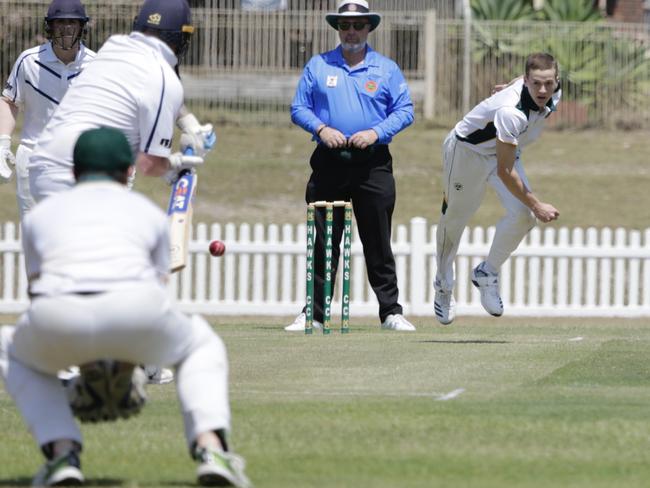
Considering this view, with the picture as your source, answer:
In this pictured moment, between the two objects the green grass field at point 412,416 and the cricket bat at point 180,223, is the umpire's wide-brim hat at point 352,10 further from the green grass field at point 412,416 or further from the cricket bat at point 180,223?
the cricket bat at point 180,223

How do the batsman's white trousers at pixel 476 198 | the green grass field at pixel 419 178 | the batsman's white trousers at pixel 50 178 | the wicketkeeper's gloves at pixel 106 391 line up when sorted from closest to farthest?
the wicketkeeper's gloves at pixel 106 391
the batsman's white trousers at pixel 50 178
the batsman's white trousers at pixel 476 198
the green grass field at pixel 419 178

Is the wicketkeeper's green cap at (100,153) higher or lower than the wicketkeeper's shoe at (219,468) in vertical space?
higher

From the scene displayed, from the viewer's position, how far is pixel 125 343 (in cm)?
527

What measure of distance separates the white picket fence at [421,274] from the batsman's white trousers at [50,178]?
29.9 ft

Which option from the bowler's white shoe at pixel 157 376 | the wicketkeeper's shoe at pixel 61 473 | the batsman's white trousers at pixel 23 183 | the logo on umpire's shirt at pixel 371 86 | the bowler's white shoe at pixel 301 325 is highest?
the logo on umpire's shirt at pixel 371 86

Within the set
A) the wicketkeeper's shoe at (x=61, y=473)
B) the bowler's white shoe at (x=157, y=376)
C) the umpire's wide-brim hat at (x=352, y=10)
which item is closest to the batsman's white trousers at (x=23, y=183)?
the bowler's white shoe at (x=157, y=376)

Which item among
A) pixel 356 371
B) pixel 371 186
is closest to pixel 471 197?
pixel 371 186

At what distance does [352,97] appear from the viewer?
1203 centimetres

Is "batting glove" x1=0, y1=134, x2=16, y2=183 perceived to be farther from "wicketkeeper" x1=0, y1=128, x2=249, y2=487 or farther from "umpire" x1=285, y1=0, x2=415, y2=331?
"wicketkeeper" x1=0, y1=128, x2=249, y2=487

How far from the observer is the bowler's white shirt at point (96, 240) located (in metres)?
5.21

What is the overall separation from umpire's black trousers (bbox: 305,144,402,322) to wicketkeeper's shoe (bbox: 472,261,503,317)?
86 centimetres

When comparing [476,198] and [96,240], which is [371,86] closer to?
[476,198]

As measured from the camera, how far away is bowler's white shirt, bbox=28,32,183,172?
24.3ft

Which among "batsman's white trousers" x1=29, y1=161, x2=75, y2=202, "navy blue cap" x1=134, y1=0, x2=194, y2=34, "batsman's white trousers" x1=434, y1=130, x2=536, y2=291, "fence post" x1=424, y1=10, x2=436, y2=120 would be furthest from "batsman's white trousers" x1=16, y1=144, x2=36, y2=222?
"fence post" x1=424, y1=10, x2=436, y2=120
